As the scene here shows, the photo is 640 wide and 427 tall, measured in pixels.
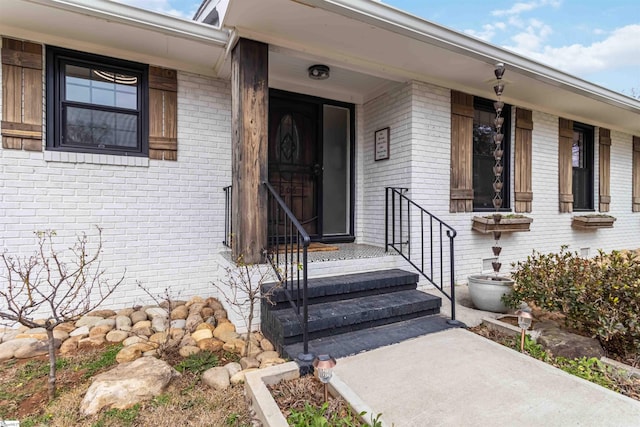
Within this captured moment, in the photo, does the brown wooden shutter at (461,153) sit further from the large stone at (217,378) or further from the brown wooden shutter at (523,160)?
the large stone at (217,378)

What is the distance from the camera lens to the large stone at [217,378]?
2.03m

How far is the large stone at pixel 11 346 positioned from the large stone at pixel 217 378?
1.55 m

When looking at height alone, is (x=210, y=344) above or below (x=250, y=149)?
below

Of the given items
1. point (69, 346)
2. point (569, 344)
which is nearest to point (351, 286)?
point (569, 344)

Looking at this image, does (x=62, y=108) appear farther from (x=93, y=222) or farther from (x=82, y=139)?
(x=93, y=222)

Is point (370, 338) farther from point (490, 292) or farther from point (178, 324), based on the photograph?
point (178, 324)

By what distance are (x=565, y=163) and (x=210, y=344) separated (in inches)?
233

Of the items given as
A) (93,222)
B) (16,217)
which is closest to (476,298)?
(93,222)

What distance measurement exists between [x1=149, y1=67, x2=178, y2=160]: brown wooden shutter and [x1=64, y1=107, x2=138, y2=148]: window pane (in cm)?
19

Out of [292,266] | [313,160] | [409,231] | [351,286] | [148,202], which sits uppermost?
[313,160]

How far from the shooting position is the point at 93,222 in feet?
10.5

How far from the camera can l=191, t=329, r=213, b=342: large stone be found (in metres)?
2.66

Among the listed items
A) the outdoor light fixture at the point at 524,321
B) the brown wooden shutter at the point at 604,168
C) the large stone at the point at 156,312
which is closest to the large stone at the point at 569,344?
the outdoor light fixture at the point at 524,321

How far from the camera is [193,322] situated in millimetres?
2916
